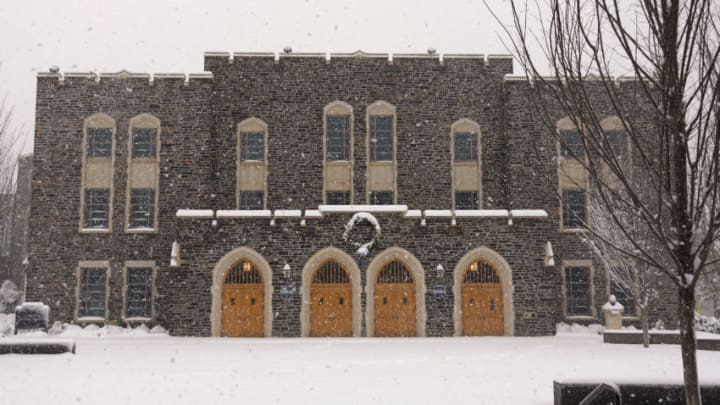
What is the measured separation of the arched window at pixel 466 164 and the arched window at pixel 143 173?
1160 cm

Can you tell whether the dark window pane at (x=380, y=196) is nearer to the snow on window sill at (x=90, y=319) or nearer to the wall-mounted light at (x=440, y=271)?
the wall-mounted light at (x=440, y=271)

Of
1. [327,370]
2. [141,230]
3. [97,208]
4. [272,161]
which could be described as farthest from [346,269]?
[97,208]

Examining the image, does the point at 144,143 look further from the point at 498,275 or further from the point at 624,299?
the point at 624,299

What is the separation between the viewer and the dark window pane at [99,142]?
2658 cm

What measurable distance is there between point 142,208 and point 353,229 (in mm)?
8756

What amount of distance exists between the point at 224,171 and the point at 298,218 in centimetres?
498

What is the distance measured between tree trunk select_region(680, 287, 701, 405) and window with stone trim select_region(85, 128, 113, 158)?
2425 cm

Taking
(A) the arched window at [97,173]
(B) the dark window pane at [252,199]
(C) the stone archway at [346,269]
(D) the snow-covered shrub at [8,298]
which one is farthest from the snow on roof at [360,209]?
(D) the snow-covered shrub at [8,298]

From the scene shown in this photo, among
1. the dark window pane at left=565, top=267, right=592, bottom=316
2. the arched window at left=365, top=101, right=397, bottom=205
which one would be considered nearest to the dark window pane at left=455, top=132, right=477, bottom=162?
the arched window at left=365, top=101, right=397, bottom=205

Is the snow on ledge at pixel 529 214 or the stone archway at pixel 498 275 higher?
the snow on ledge at pixel 529 214

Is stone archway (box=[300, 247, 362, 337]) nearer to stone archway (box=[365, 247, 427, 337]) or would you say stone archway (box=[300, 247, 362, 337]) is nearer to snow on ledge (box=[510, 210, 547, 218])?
stone archway (box=[365, 247, 427, 337])

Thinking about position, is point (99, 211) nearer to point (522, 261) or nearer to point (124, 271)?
point (124, 271)

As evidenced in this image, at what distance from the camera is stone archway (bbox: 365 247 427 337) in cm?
2302

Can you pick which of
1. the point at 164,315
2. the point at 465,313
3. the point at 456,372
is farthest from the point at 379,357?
the point at 164,315
